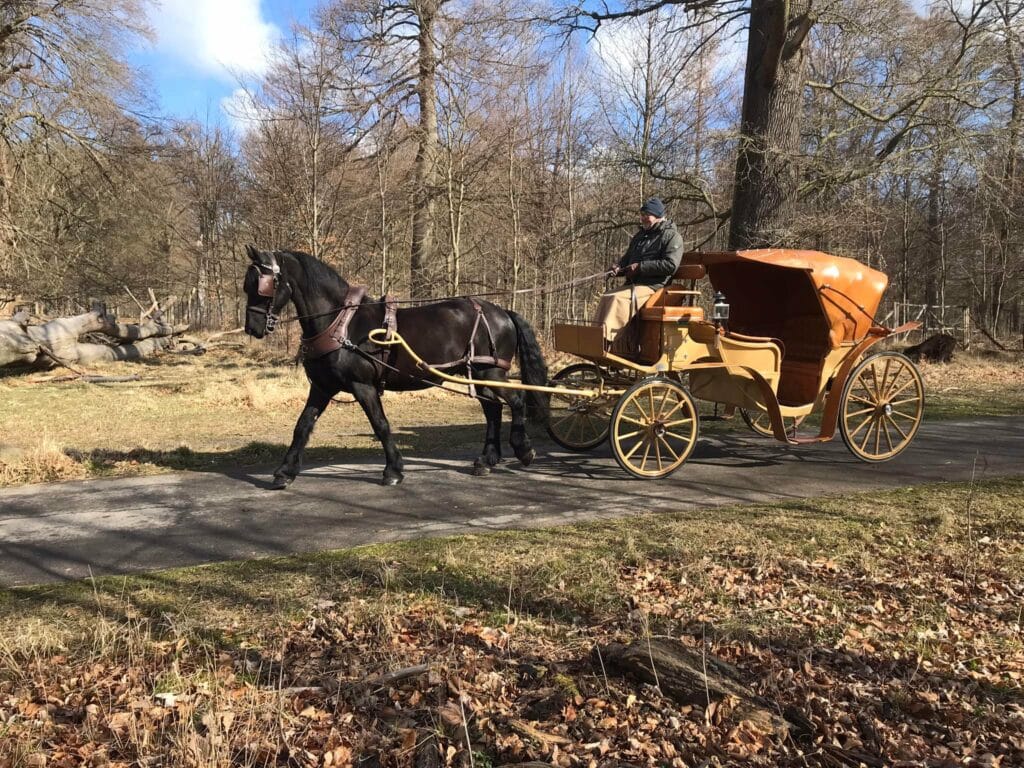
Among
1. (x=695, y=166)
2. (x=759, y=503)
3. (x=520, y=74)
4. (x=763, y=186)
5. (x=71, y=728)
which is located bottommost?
(x=71, y=728)

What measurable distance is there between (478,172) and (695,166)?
7.73m

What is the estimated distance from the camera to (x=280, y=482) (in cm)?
618

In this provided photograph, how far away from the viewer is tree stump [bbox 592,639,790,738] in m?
2.51

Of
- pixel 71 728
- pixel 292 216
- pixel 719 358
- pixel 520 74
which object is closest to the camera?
pixel 71 728

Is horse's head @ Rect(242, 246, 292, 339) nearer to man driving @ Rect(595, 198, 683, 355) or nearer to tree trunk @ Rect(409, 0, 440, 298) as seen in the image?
man driving @ Rect(595, 198, 683, 355)

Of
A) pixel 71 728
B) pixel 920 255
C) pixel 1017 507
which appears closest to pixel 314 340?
pixel 71 728

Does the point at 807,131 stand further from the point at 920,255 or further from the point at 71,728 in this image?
the point at 920,255

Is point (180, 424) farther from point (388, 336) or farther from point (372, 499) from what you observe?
point (372, 499)

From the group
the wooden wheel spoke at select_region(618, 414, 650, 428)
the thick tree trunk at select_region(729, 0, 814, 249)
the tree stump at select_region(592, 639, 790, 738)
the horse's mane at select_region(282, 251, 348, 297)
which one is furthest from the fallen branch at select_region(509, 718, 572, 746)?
the thick tree trunk at select_region(729, 0, 814, 249)

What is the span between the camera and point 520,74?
1773 centimetres

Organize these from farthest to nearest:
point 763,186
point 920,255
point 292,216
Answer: point 920,255 → point 292,216 → point 763,186

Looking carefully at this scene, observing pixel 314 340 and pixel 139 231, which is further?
pixel 139 231

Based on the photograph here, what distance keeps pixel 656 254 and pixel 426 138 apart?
550 inches

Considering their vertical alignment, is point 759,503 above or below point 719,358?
below
